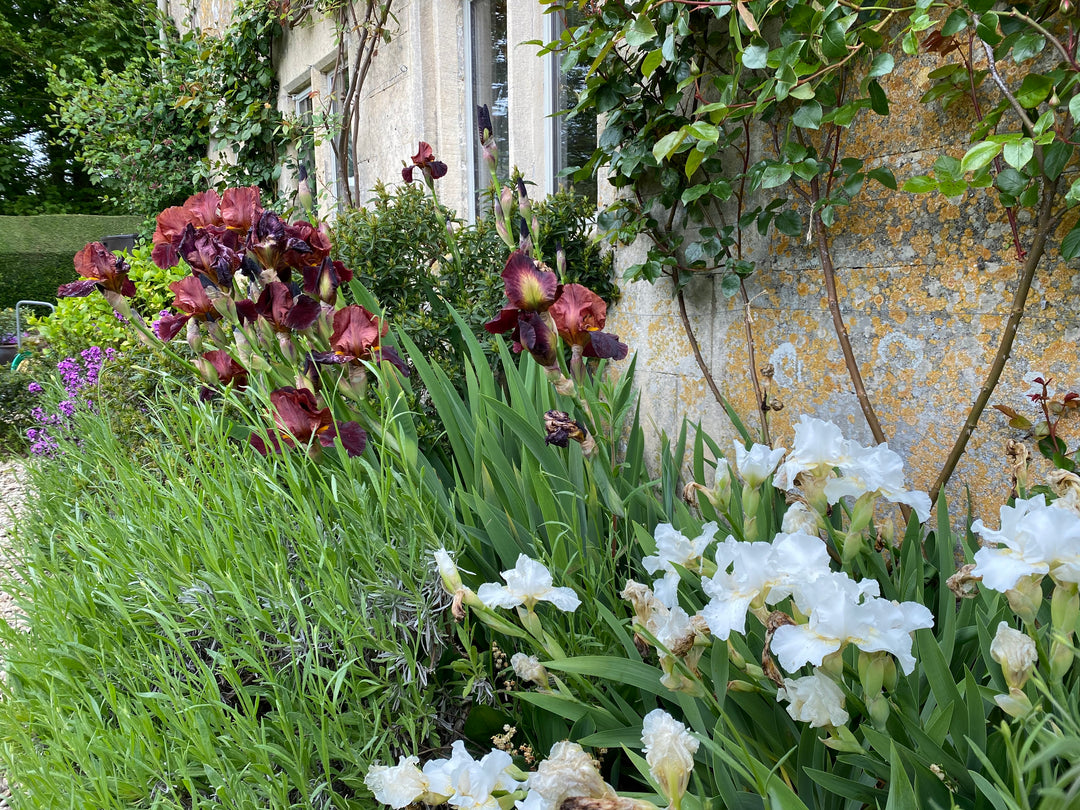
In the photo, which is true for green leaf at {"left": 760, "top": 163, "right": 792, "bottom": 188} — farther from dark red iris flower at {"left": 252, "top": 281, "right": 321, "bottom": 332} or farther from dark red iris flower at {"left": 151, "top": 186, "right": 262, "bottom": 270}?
dark red iris flower at {"left": 151, "top": 186, "right": 262, "bottom": 270}

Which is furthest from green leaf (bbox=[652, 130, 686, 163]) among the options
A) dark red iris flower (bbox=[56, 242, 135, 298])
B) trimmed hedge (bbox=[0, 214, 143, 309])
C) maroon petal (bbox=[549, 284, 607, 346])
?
trimmed hedge (bbox=[0, 214, 143, 309])

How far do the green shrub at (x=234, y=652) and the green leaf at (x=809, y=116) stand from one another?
1.31 m

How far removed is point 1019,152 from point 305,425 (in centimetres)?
147

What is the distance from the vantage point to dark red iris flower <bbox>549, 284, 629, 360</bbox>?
1.34m

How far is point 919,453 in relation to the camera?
181 centimetres

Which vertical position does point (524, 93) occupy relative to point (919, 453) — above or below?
above

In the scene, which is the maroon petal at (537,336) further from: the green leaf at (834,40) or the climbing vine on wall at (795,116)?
the green leaf at (834,40)

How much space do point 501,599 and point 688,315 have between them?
166 cm

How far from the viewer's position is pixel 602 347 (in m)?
1.39

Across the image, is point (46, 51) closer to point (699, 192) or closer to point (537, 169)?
point (537, 169)

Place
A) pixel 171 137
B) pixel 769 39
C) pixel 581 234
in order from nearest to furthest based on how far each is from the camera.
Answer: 1. pixel 769 39
2. pixel 581 234
3. pixel 171 137

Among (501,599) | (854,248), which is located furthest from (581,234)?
(501,599)

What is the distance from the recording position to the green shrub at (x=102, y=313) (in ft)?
12.6

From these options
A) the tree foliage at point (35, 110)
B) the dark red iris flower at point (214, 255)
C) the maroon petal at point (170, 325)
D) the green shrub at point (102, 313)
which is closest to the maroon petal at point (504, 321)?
the dark red iris flower at point (214, 255)
